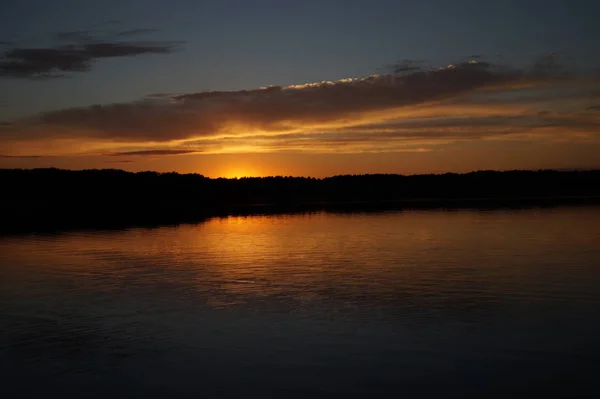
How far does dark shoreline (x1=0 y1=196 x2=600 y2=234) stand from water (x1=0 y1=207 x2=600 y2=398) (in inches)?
880

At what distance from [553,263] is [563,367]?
43.4ft

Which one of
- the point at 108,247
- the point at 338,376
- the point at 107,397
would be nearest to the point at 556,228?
the point at 108,247

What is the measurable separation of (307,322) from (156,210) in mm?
66383

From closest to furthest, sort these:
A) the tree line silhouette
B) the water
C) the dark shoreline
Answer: the water
the dark shoreline
the tree line silhouette

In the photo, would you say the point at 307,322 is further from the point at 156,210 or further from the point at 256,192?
the point at 256,192

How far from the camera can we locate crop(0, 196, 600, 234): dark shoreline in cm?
5299

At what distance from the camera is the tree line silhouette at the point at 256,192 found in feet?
281

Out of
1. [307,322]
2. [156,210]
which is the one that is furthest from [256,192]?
[307,322]

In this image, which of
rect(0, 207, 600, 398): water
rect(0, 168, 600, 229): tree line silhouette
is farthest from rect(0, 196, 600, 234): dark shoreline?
rect(0, 207, 600, 398): water

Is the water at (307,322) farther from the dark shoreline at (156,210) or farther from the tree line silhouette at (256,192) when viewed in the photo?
the tree line silhouette at (256,192)

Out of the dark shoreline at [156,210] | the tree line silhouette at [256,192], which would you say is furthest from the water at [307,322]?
the tree line silhouette at [256,192]

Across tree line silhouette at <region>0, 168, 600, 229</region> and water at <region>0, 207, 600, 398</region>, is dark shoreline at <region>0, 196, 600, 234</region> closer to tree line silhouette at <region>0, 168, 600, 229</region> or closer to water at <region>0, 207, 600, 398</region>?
tree line silhouette at <region>0, 168, 600, 229</region>

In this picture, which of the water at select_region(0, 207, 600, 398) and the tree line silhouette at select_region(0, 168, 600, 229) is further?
the tree line silhouette at select_region(0, 168, 600, 229)

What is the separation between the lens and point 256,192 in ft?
397
